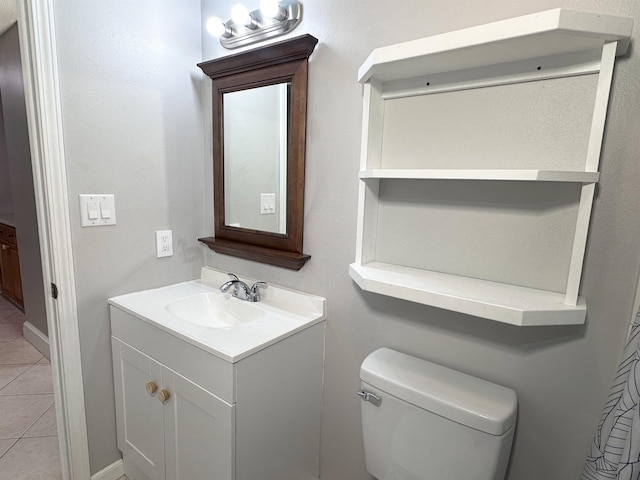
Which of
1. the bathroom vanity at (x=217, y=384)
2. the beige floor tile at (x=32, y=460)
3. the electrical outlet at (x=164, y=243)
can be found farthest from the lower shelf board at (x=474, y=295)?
the beige floor tile at (x=32, y=460)

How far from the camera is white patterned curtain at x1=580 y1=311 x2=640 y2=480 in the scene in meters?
0.68

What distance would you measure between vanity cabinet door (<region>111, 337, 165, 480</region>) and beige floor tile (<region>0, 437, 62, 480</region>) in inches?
15.9

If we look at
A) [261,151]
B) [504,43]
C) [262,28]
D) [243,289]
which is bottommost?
[243,289]

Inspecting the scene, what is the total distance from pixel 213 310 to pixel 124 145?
0.80m

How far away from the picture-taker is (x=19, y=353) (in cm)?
264

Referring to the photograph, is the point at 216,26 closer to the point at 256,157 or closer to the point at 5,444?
the point at 256,157

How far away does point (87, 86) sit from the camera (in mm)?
1311

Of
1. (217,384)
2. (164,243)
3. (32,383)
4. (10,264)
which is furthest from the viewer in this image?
(10,264)

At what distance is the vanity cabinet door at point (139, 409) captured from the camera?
1325 millimetres

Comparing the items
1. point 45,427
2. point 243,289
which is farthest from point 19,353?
point 243,289

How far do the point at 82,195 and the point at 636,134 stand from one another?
69.0 inches

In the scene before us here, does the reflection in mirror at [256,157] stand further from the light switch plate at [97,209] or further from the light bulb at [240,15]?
the light switch plate at [97,209]

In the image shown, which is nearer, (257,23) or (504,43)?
(504,43)

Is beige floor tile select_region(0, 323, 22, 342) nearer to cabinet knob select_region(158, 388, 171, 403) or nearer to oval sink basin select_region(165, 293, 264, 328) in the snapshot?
oval sink basin select_region(165, 293, 264, 328)
